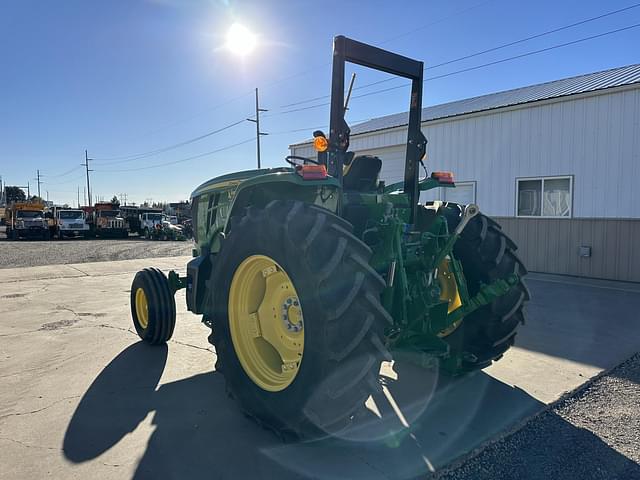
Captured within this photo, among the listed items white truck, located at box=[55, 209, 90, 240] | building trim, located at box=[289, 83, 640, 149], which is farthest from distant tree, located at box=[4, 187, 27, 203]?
building trim, located at box=[289, 83, 640, 149]

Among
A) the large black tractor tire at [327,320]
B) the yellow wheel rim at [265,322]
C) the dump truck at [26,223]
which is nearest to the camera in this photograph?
the large black tractor tire at [327,320]

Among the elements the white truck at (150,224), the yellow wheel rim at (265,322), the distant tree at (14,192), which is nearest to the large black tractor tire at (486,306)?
the yellow wheel rim at (265,322)

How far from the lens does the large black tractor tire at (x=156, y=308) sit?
198 inches

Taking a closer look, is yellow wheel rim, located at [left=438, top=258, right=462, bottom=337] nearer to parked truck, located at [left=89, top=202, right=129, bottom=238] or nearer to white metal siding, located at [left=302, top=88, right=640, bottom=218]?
white metal siding, located at [left=302, top=88, right=640, bottom=218]

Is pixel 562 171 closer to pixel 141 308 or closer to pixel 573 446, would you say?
Answer: pixel 573 446

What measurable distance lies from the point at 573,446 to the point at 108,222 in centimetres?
3271

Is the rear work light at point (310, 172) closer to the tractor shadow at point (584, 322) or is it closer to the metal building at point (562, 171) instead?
the tractor shadow at point (584, 322)

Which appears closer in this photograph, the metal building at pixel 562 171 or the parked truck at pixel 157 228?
the metal building at pixel 562 171

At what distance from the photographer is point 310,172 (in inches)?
121

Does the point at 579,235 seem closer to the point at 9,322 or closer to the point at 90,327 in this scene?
the point at 90,327

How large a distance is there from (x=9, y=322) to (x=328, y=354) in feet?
19.2

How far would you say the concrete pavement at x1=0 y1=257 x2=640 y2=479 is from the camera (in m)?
2.77

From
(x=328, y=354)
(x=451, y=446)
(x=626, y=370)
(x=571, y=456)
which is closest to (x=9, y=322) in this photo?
(x=328, y=354)

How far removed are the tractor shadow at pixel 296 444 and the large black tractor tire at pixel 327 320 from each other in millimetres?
228
